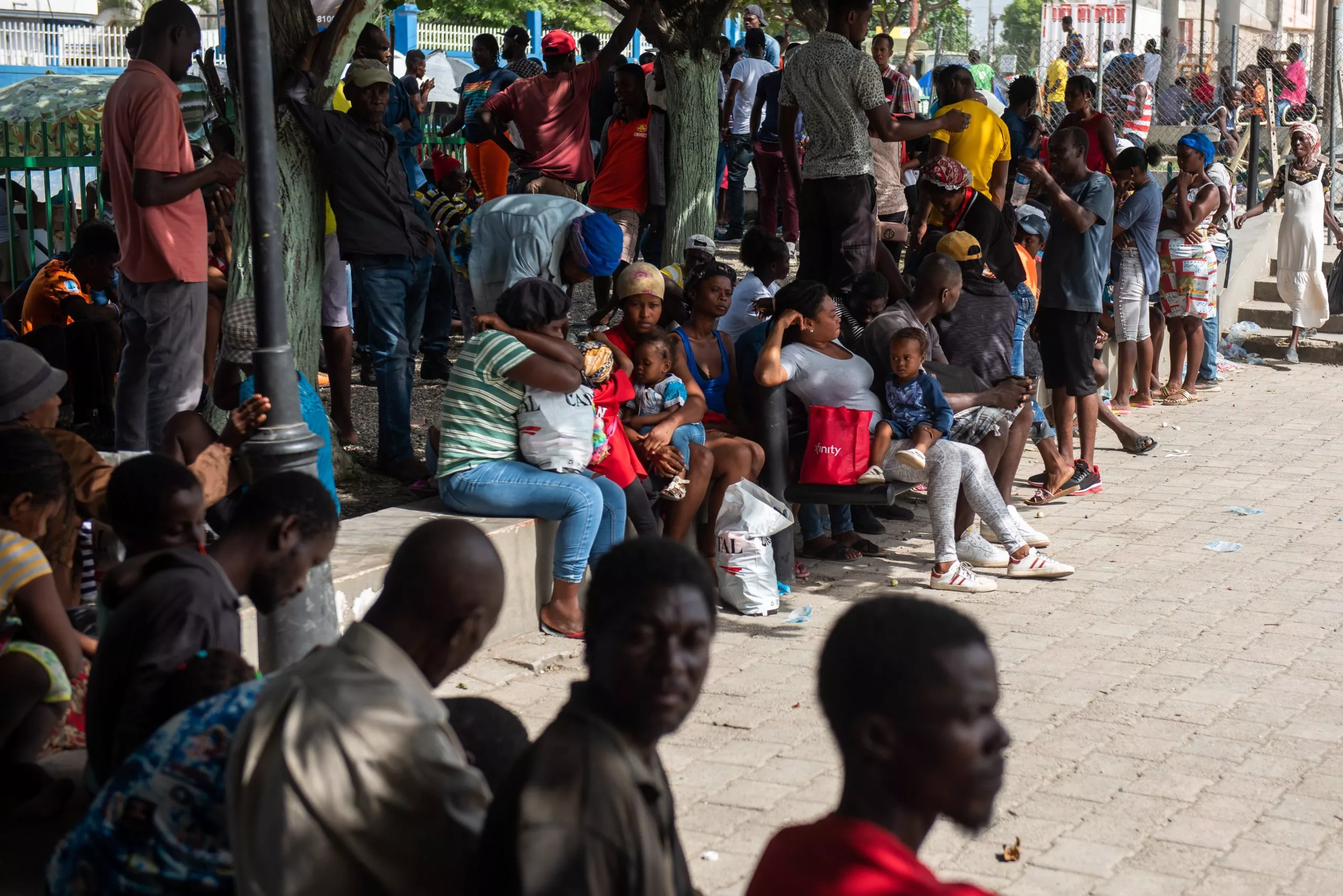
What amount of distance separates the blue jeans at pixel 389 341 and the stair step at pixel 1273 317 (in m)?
9.61

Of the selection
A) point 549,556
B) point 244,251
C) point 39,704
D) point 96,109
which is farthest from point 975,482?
point 96,109

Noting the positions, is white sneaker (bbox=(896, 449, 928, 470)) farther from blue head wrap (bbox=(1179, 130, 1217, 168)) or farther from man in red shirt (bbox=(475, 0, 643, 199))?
blue head wrap (bbox=(1179, 130, 1217, 168))

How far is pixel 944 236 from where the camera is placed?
798 centimetres

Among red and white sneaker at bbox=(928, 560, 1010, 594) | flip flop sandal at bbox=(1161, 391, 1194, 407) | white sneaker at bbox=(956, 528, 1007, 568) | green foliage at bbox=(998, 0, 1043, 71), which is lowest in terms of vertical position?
red and white sneaker at bbox=(928, 560, 1010, 594)

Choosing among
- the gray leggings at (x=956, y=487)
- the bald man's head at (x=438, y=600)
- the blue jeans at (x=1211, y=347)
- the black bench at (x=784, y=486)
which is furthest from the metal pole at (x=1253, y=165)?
the bald man's head at (x=438, y=600)

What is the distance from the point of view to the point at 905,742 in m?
2.26

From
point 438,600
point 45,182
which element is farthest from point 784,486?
point 45,182

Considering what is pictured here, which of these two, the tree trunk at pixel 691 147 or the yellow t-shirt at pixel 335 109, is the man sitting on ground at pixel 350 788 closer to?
the yellow t-shirt at pixel 335 109

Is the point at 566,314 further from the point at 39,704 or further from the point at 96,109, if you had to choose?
the point at 96,109

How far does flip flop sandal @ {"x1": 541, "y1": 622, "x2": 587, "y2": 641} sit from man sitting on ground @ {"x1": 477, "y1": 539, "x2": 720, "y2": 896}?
3.41 meters

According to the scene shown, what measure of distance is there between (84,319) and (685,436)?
3.22 m

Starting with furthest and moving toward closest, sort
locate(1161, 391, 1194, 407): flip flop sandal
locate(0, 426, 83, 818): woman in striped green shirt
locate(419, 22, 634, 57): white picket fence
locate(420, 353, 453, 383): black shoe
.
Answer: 1. locate(419, 22, 634, 57): white picket fence
2. locate(1161, 391, 1194, 407): flip flop sandal
3. locate(420, 353, 453, 383): black shoe
4. locate(0, 426, 83, 818): woman in striped green shirt

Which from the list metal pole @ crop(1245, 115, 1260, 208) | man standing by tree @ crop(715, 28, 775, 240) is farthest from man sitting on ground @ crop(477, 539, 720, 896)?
metal pole @ crop(1245, 115, 1260, 208)

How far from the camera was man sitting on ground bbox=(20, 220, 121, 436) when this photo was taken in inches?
302
